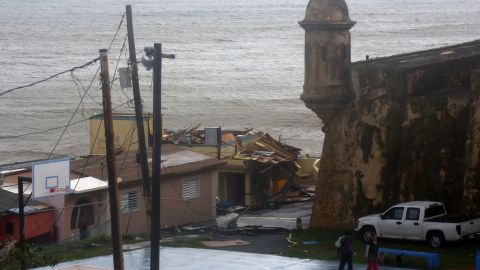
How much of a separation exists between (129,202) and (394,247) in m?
11.5

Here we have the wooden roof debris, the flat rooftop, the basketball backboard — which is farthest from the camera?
the wooden roof debris

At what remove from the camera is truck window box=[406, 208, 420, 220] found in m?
28.7

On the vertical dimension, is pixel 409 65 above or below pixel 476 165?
above

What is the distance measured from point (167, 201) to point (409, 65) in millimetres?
10478

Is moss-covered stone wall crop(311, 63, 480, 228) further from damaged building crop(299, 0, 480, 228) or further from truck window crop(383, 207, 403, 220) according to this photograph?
truck window crop(383, 207, 403, 220)

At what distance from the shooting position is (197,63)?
111625 mm

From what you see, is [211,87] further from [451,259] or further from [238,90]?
[451,259]

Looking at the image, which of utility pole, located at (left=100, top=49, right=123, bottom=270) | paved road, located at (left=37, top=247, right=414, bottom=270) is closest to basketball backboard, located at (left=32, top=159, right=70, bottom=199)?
paved road, located at (left=37, top=247, right=414, bottom=270)

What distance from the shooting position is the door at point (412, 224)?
28625 mm

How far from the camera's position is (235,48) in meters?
127

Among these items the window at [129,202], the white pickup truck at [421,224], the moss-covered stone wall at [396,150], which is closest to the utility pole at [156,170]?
the white pickup truck at [421,224]

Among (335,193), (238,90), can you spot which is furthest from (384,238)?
(238,90)

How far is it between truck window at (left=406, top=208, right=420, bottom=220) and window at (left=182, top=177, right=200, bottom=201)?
487 inches

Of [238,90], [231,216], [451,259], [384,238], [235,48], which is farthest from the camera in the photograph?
[235,48]
